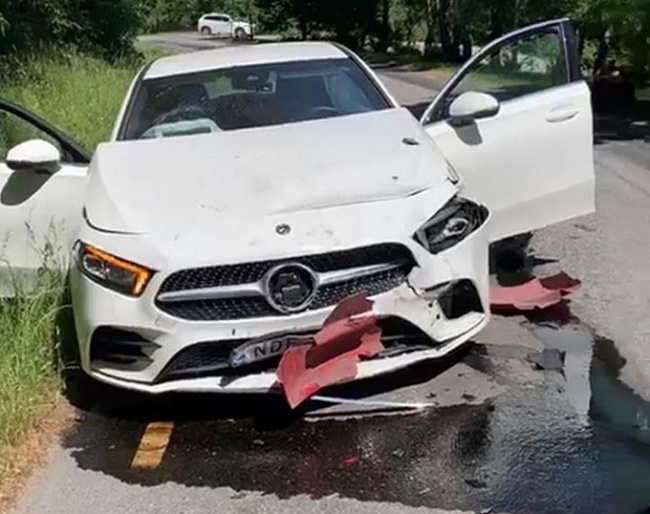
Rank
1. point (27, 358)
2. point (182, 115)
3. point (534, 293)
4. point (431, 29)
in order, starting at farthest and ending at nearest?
1. point (431, 29)
2. point (534, 293)
3. point (182, 115)
4. point (27, 358)

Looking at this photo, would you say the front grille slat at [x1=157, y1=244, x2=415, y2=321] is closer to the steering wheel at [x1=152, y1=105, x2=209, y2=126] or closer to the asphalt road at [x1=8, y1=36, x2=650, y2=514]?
the asphalt road at [x1=8, y1=36, x2=650, y2=514]

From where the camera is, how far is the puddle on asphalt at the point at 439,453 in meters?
4.39

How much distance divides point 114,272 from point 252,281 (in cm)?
63

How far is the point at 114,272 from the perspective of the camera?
199 inches

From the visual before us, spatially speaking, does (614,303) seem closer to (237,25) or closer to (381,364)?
(381,364)

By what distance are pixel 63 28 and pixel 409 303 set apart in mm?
20121

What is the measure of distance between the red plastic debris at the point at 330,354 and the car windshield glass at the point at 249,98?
1855 mm

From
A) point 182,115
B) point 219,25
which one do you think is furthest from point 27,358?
point 219,25

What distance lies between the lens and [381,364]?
5.15 meters

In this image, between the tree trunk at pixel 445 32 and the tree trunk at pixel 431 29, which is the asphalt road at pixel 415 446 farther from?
the tree trunk at pixel 431 29

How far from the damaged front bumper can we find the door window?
1.95 m

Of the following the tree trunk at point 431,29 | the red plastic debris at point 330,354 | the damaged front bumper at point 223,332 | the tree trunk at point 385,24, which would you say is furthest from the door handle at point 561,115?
the tree trunk at point 385,24

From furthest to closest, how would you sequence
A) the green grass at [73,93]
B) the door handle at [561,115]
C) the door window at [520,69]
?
the green grass at [73,93] → the door window at [520,69] → the door handle at [561,115]

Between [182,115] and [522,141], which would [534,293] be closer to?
[522,141]
